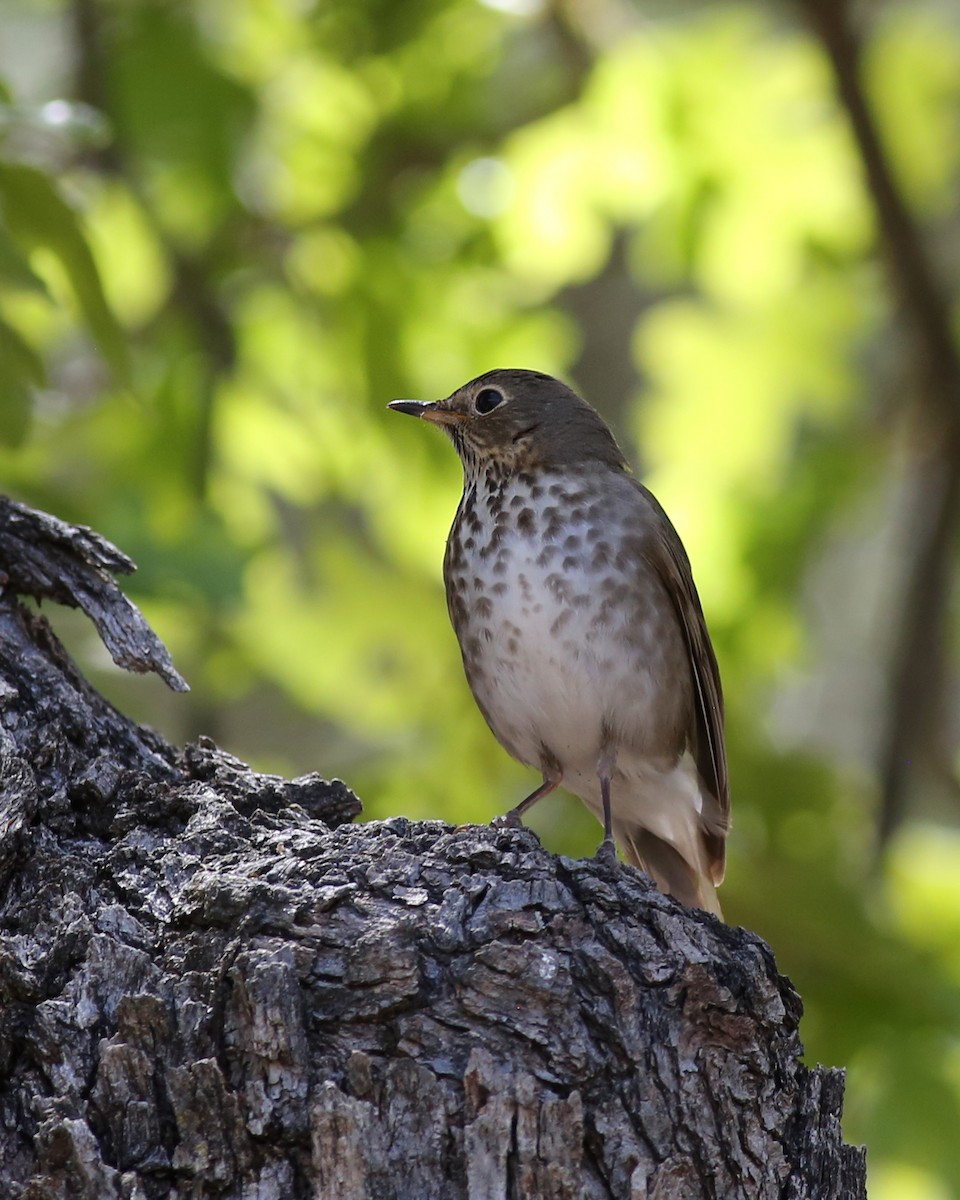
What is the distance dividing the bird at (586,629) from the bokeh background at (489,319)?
104 cm

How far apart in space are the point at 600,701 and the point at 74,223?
1.82 meters

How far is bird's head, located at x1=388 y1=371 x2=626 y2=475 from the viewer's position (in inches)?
177

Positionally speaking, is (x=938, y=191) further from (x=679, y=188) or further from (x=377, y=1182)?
(x=377, y=1182)

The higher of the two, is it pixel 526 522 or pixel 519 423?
pixel 519 423

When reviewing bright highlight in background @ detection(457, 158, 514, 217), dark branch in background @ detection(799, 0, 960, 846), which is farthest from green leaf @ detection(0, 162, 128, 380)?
dark branch in background @ detection(799, 0, 960, 846)

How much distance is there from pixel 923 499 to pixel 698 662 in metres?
3.14

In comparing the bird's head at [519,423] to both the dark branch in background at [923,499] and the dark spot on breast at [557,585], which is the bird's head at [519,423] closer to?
the dark spot on breast at [557,585]

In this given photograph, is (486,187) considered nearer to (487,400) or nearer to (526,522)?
(487,400)

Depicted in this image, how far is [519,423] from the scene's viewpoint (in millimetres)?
4598

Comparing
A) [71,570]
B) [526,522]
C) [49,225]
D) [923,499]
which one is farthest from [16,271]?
[923,499]

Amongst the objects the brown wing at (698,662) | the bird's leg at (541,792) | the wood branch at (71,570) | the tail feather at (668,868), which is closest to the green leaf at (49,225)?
the wood branch at (71,570)

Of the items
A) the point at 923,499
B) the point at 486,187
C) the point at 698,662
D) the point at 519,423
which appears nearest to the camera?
the point at 698,662

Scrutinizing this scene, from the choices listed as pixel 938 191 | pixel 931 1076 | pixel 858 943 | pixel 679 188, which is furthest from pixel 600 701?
pixel 938 191

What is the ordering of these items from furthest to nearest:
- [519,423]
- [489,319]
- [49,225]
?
1. [489,319]
2. [519,423]
3. [49,225]
